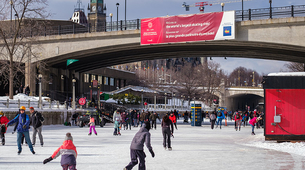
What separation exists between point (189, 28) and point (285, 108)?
2110 centimetres

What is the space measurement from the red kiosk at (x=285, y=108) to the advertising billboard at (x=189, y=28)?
18150 millimetres

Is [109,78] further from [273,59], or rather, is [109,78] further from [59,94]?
[273,59]

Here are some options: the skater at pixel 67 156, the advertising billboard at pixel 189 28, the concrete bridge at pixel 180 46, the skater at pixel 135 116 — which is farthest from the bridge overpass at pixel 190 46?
the skater at pixel 67 156

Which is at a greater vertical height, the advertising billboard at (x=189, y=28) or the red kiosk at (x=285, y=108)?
the advertising billboard at (x=189, y=28)

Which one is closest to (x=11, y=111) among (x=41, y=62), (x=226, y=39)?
(x=41, y=62)

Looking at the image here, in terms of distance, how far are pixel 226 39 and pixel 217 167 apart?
84.4 feet

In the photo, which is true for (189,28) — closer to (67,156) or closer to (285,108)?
(285,108)

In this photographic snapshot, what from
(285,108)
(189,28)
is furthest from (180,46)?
(285,108)

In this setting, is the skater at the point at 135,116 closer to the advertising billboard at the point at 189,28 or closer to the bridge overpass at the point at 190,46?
the advertising billboard at the point at 189,28

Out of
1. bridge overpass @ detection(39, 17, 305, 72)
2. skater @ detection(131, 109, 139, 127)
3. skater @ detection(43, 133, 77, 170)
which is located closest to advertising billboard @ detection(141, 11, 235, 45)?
bridge overpass @ detection(39, 17, 305, 72)

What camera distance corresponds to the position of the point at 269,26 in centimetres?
3422

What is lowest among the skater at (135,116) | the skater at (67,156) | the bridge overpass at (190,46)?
the skater at (135,116)

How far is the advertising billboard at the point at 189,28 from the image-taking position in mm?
35562

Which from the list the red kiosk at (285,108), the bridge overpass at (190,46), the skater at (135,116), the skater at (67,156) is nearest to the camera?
the skater at (67,156)
